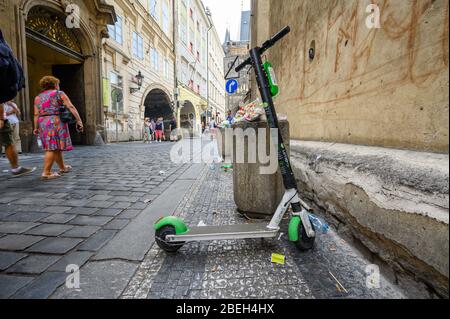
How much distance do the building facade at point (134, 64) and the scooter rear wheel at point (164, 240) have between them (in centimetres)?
1285

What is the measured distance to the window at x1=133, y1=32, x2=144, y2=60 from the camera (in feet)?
55.5

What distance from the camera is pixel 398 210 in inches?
51.6

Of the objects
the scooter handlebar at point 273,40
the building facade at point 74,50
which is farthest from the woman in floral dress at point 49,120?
the building facade at point 74,50

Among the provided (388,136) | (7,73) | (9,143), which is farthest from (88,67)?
(388,136)

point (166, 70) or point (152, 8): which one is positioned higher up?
point (152, 8)

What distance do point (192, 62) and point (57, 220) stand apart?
3255 centimetres

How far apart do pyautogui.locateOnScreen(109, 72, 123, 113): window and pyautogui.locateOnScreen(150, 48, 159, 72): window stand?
19.7 ft

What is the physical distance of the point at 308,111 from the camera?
3.38 m

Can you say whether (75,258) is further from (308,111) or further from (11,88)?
(308,111)

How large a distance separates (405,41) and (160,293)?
6.86 ft

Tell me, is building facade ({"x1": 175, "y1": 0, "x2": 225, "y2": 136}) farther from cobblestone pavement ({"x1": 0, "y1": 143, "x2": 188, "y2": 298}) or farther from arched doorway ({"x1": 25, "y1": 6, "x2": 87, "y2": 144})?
cobblestone pavement ({"x1": 0, "y1": 143, "x2": 188, "y2": 298})

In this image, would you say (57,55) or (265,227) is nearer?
(265,227)

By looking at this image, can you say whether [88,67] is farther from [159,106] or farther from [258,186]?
[159,106]
